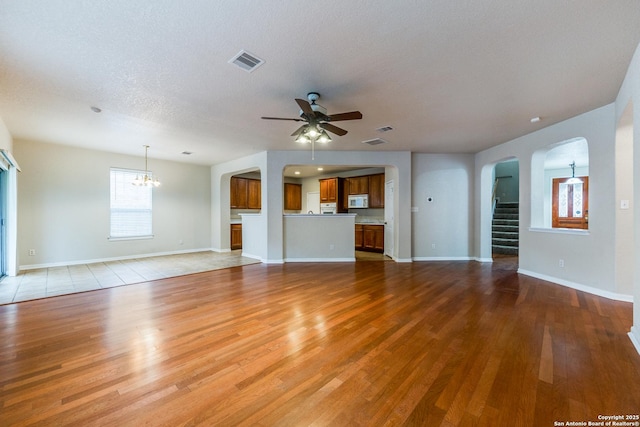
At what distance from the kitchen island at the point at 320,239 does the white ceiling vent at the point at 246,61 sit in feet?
13.1

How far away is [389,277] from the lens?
15.4 ft

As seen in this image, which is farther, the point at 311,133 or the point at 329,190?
the point at 329,190

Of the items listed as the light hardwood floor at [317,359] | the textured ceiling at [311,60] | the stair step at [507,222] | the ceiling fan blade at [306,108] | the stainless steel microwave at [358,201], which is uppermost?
the textured ceiling at [311,60]

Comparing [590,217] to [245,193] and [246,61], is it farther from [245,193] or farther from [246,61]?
[245,193]

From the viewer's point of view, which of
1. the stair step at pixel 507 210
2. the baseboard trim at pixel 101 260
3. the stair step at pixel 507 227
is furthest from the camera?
the stair step at pixel 507 210

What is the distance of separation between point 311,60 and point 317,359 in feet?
8.73

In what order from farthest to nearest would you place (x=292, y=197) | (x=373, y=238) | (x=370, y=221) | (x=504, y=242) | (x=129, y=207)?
(x=292, y=197), (x=370, y=221), (x=373, y=238), (x=504, y=242), (x=129, y=207)

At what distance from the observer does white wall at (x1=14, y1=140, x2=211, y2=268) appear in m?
5.22

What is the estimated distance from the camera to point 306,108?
276 cm

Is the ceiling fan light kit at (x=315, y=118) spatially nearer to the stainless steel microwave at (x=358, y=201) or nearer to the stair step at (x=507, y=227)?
the stainless steel microwave at (x=358, y=201)

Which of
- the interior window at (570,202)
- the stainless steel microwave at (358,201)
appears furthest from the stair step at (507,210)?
the stainless steel microwave at (358,201)

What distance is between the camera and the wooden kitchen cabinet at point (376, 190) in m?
7.69

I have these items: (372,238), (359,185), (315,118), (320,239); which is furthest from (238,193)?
(315,118)

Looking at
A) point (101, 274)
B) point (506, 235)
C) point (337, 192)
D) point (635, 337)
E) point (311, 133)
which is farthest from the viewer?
point (337, 192)
